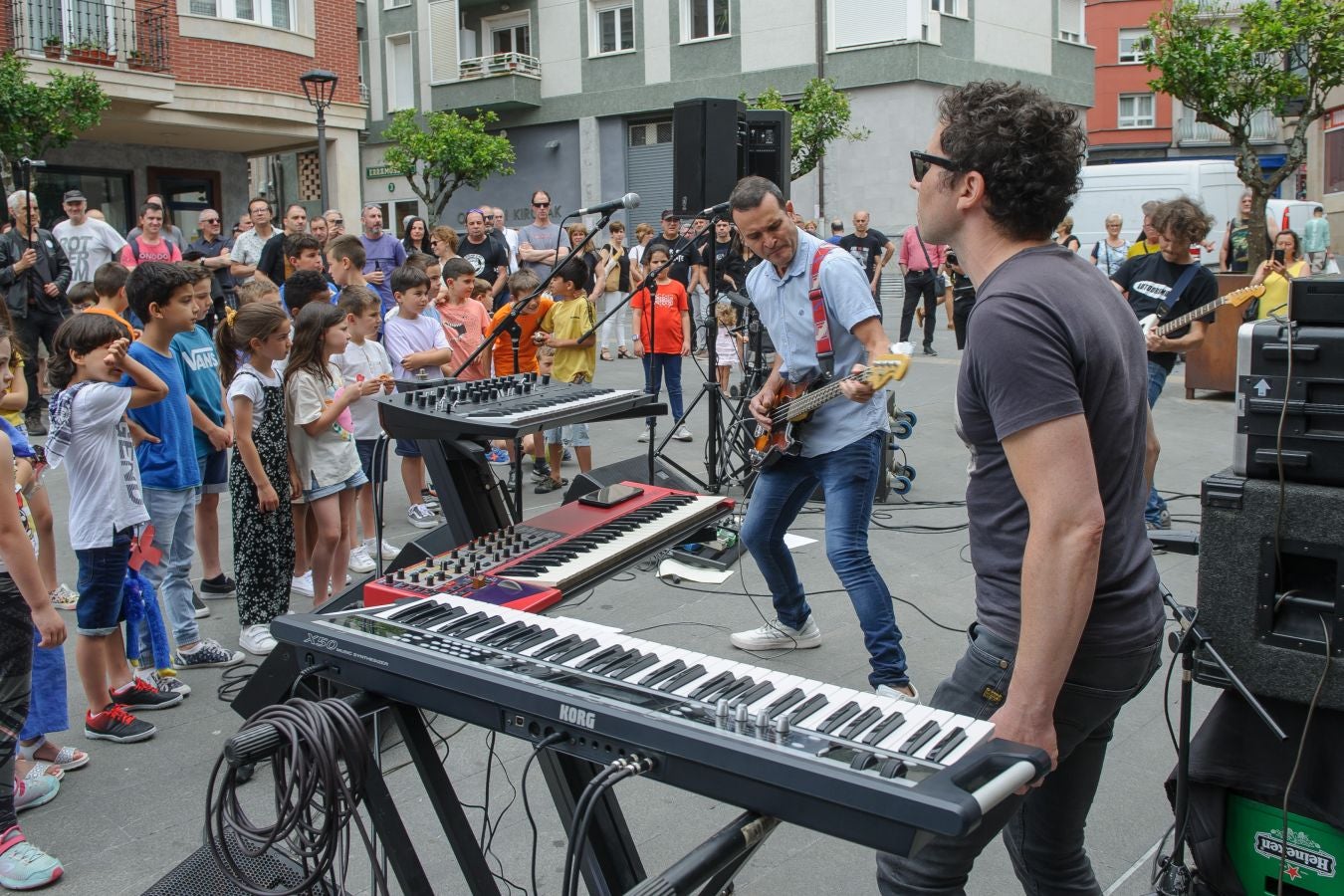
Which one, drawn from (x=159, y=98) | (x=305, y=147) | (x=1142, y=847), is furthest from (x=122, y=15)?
(x=1142, y=847)

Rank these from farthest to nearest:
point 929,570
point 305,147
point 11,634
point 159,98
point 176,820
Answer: point 305,147, point 159,98, point 929,570, point 176,820, point 11,634

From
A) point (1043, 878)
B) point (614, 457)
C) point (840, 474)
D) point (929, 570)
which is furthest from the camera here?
point (614, 457)

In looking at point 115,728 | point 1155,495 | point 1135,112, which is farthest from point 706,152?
point 1135,112

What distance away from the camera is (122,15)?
60.1ft

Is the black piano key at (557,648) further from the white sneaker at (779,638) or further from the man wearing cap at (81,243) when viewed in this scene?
the man wearing cap at (81,243)

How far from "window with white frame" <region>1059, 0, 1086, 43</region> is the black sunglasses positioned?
30.0 m

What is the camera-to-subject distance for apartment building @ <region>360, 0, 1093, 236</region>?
24969 millimetres

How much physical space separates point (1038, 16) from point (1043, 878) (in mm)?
29290

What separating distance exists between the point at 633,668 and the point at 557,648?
0.21m

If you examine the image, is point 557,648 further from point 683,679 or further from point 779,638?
→ point 779,638

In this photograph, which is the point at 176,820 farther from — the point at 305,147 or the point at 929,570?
the point at 305,147

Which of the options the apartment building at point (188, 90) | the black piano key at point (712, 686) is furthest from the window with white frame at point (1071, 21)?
the black piano key at point (712, 686)

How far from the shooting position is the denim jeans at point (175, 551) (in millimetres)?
4836

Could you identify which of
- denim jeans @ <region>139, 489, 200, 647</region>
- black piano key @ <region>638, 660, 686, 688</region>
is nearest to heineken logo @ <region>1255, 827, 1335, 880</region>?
black piano key @ <region>638, 660, 686, 688</region>
